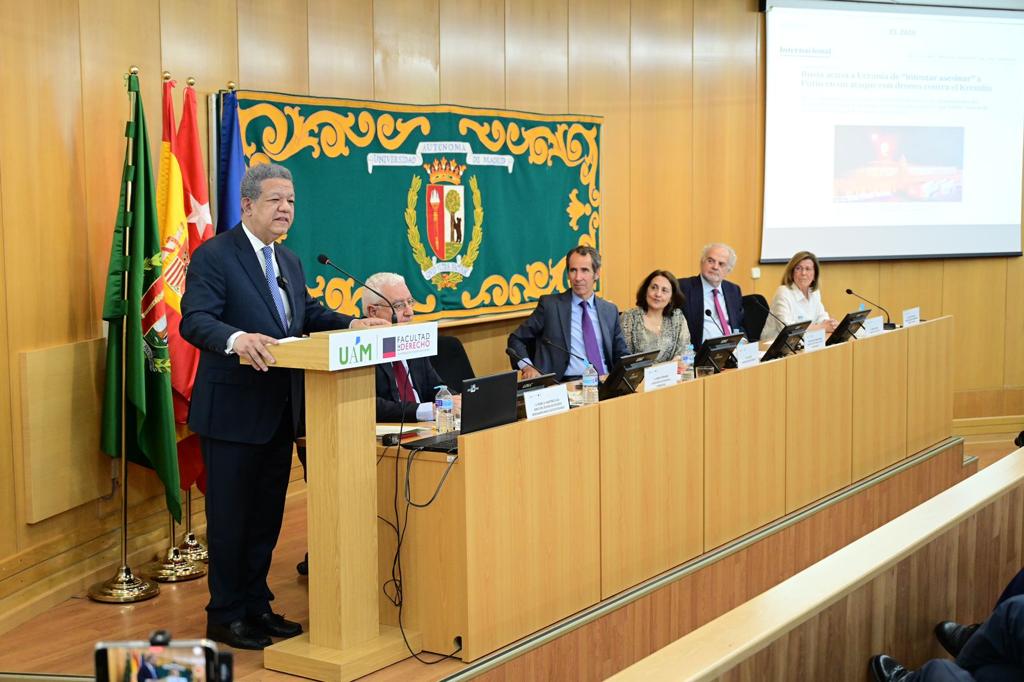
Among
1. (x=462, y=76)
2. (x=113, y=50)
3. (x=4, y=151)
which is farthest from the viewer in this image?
(x=462, y=76)

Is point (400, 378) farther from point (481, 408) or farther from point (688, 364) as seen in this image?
point (688, 364)

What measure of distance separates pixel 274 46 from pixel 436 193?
1203 millimetres

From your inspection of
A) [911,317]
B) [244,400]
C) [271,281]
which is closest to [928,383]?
[911,317]

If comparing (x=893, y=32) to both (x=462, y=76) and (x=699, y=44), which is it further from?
(x=462, y=76)

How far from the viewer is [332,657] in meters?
3.08

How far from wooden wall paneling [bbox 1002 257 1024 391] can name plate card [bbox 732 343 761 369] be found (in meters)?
4.86

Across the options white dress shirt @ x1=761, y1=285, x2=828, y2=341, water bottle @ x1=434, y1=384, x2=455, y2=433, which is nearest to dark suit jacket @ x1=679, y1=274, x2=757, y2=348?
white dress shirt @ x1=761, y1=285, x2=828, y2=341

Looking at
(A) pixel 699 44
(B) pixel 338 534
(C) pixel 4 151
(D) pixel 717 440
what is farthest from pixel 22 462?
(A) pixel 699 44

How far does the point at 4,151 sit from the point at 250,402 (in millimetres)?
1333

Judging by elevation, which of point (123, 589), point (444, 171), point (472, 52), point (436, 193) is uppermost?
point (472, 52)

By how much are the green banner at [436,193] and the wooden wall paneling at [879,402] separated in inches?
A: 75.9

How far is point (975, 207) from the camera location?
27.9ft

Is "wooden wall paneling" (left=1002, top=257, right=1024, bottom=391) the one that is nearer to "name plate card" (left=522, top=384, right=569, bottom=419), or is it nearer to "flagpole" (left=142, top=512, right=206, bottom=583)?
"name plate card" (left=522, top=384, right=569, bottom=419)

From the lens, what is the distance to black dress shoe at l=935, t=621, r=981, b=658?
9.82 ft
